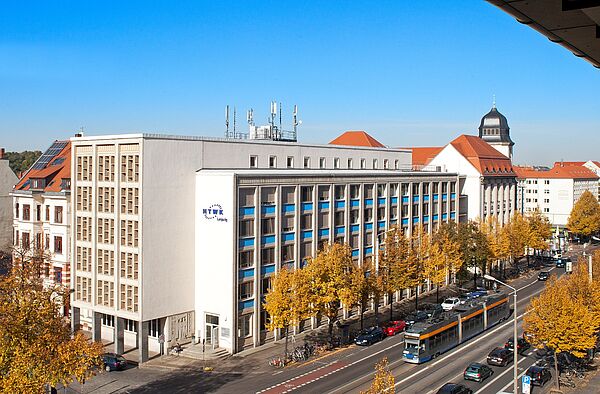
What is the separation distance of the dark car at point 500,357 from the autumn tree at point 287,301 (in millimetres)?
15296

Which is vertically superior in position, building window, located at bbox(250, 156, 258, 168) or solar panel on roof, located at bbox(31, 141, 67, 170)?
solar panel on roof, located at bbox(31, 141, 67, 170)

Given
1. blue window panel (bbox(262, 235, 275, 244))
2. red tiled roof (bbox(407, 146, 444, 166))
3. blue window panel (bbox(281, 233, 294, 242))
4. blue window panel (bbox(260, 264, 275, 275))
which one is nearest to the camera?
blue window panel (bbox(260, 264, 275, 275))

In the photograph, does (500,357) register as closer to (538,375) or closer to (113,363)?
(538,375)

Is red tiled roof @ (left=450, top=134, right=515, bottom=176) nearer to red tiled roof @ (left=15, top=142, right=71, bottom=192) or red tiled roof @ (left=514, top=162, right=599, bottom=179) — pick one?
red tiled roof @ (left=514, top=162, right=599, bottom=179)

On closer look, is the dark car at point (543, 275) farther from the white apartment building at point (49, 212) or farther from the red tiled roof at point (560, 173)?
the red tiled roof at point (560, 173)

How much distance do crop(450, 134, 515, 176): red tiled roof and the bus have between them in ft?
119

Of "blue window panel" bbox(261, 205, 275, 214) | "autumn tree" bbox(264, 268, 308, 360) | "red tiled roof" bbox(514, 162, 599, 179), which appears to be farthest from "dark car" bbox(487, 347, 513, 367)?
"red tiled roof" bbox(514, 162, 599, 179)

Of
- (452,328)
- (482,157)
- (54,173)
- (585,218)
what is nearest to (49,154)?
(54,173)

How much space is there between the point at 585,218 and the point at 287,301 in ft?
331

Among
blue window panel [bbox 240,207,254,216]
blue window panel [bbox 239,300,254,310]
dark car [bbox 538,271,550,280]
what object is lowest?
dark car [bbox 538,271,550,280]

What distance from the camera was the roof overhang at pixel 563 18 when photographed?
7934 mm

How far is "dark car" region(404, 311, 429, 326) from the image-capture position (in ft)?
204

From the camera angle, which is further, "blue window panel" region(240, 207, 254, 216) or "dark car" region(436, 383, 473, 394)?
"blue window panel" region(240, 207, 254, 216)

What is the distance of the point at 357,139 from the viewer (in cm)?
10425
